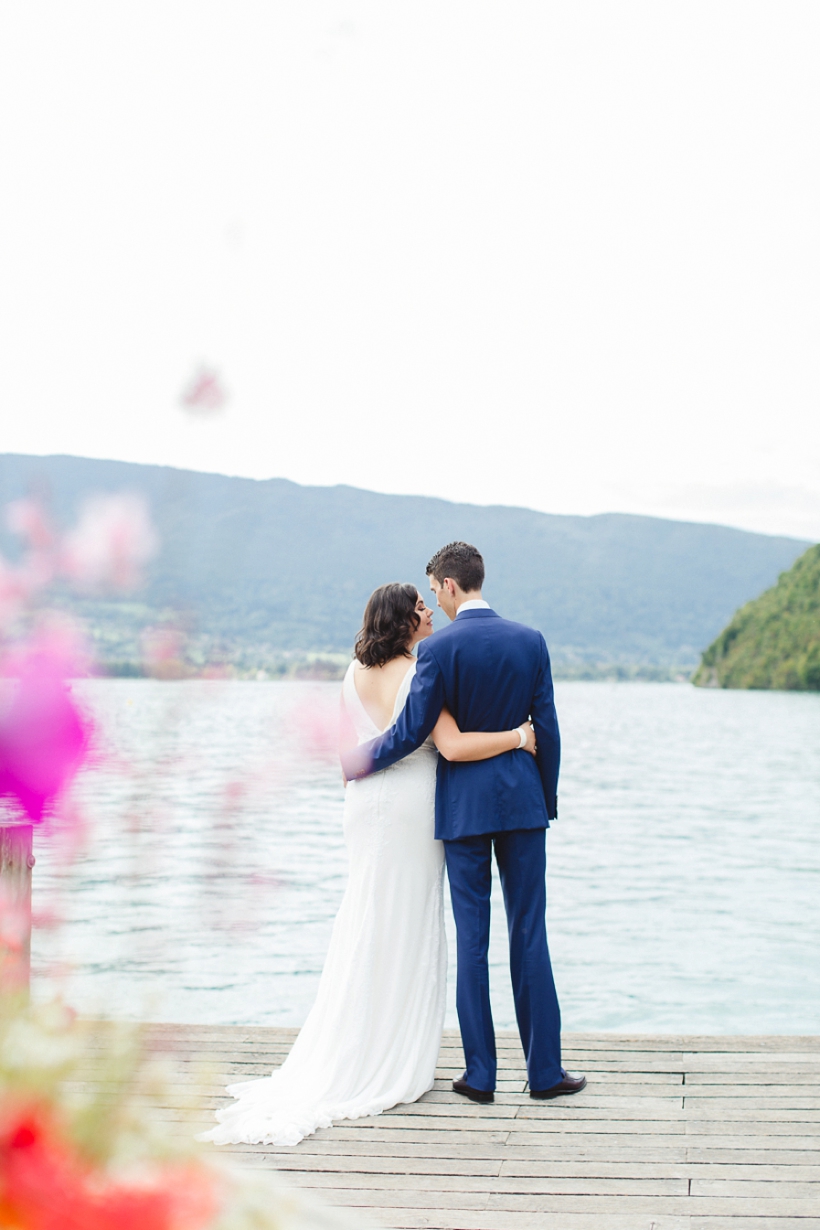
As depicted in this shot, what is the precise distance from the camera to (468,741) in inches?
147

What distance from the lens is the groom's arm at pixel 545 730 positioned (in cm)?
384

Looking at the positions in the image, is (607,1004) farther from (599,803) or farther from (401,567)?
(599,803)

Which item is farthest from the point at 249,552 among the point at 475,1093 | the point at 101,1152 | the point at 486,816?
the point at 475,1093

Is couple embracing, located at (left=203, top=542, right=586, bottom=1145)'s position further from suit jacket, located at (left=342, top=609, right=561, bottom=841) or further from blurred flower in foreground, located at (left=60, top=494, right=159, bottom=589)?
blurred flower in foreground, located at (left=60, top=494, right=159, bottom=589)

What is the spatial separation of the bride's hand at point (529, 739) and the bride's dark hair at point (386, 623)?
0.51 metres

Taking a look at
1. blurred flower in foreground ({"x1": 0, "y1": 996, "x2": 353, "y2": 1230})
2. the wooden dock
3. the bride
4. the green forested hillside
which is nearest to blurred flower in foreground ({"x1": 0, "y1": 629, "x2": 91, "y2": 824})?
blurred flower in foreground ({"x1": 0, "y1": 996, "x2": 353, "y2": 1230})

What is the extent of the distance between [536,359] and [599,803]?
26.6 meters

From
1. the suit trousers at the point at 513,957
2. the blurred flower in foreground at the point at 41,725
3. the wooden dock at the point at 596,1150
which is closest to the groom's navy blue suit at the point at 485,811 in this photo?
the suit trousers at the point at 513,957

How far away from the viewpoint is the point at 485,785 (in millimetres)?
3723

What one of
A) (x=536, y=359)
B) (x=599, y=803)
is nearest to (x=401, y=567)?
(x=536, y=359)

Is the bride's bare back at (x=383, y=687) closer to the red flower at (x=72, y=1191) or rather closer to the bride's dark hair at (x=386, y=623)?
the bride's dark hair at (x=386, y=623)

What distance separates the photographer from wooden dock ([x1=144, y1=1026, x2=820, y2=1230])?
2.85 m

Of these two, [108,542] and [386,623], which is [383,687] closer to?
[386,623]

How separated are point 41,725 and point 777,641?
79.7 metres
